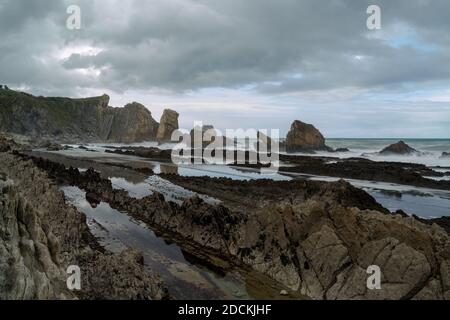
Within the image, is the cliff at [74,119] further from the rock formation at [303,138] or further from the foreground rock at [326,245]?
the foreground rock at [326,245]

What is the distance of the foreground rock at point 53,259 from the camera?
21.5 feet

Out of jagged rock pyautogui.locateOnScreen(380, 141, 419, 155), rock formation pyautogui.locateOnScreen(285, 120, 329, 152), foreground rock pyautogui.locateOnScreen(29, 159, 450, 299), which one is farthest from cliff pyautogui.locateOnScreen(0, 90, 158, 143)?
foreground rock pyautogui.locateOnScreen(29, 159, 450, 299)

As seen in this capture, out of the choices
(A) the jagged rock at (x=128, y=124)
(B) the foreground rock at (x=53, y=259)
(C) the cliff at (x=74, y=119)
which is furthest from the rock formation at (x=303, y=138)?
(B) the foreground rock at (x=53, y=259)

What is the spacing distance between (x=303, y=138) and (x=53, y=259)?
8396cm

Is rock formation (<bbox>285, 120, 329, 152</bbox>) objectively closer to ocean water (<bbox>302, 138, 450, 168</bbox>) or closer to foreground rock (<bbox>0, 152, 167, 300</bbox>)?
ocean water (<bbox>302, 138, 450, 168</bbox>)

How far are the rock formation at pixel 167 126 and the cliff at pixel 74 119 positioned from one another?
479 inches

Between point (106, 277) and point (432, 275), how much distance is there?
857 centimetres

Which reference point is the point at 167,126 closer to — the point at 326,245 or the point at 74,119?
the point at 74,119

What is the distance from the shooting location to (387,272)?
10695mm

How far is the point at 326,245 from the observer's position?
12266 mm

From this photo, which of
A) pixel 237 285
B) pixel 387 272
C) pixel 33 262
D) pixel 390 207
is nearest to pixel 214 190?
pixel 390 207

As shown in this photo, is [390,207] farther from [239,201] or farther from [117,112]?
→ [117,112]

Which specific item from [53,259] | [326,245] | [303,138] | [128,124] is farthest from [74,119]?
[53,259]

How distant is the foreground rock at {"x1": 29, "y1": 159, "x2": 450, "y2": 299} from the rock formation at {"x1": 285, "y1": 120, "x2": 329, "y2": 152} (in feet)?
237
